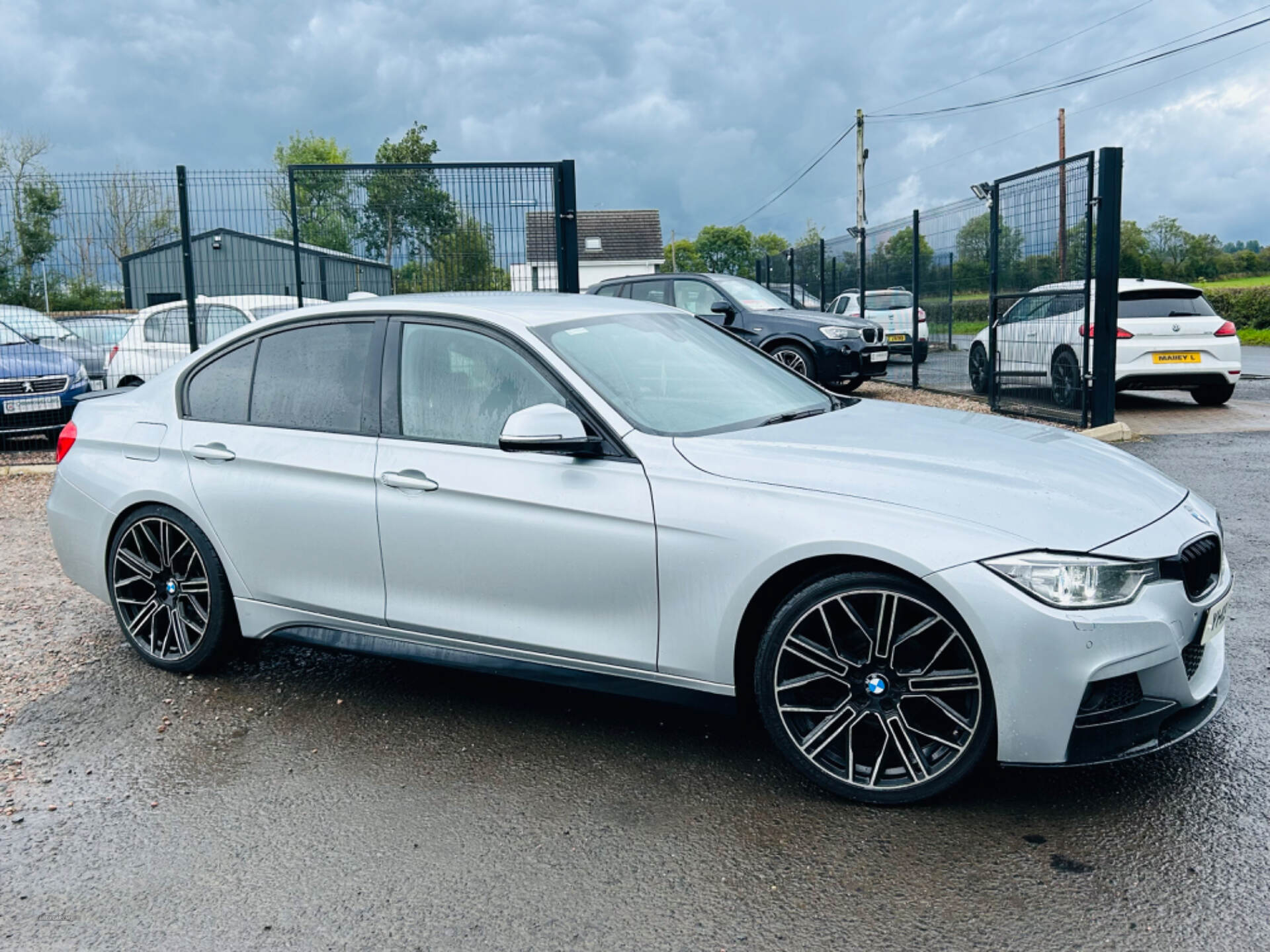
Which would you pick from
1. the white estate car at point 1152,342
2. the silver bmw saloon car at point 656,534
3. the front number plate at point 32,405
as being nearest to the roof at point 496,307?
the silver bmw saloon car at point 656,534

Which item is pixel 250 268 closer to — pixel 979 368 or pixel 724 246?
pixel 979 368

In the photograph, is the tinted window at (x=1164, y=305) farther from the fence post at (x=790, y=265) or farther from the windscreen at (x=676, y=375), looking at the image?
the fence post at (x=790, y=265)

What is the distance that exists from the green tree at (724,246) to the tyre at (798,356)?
12899cm

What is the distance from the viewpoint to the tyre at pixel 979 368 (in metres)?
15.4

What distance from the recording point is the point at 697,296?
14805 mm

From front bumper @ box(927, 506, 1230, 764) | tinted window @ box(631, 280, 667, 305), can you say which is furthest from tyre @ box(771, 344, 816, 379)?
front bumper @ box(927, 506, 1230, 764)

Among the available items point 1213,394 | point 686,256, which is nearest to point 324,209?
point 1213,394

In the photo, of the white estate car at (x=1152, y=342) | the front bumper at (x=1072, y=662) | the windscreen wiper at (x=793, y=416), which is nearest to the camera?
the front bumper at (x=1072, y=662)

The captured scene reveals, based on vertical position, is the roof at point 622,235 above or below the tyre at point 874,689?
above

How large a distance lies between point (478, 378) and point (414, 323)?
40 centimetres

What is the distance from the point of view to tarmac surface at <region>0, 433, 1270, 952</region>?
9.44ft

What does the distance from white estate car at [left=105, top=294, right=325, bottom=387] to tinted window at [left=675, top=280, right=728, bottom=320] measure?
4.96 metres

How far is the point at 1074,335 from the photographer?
12.1m

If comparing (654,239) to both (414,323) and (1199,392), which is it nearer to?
(1199,392)
